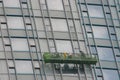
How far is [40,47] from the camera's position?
67188mm

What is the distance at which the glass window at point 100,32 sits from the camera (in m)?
70.4

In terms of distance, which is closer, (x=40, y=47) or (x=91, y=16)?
(x=40, y=47)

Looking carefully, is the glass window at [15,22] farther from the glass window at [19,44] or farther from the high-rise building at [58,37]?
the glass window at [19,44]

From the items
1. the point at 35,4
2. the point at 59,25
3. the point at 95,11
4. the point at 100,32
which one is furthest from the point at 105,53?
the point at 35,4

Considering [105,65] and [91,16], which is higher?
[91,16]

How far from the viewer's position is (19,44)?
220 feet

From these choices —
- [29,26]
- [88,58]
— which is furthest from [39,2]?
[88,58]

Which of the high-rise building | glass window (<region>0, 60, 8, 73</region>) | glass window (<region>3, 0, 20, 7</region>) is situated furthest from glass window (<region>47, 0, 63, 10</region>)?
glass window (<region>0, 60, 8, 73</region>)

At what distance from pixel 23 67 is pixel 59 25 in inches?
273

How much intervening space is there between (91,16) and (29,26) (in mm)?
7389

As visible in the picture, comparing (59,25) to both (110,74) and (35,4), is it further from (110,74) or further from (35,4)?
(110,74)

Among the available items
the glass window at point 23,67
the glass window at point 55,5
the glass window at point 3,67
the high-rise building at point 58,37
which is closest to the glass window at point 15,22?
the high-rise building at point 58,37

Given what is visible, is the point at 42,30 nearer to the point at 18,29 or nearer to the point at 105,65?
the point at 18,29

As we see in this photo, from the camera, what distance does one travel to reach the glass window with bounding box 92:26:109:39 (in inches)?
2773
